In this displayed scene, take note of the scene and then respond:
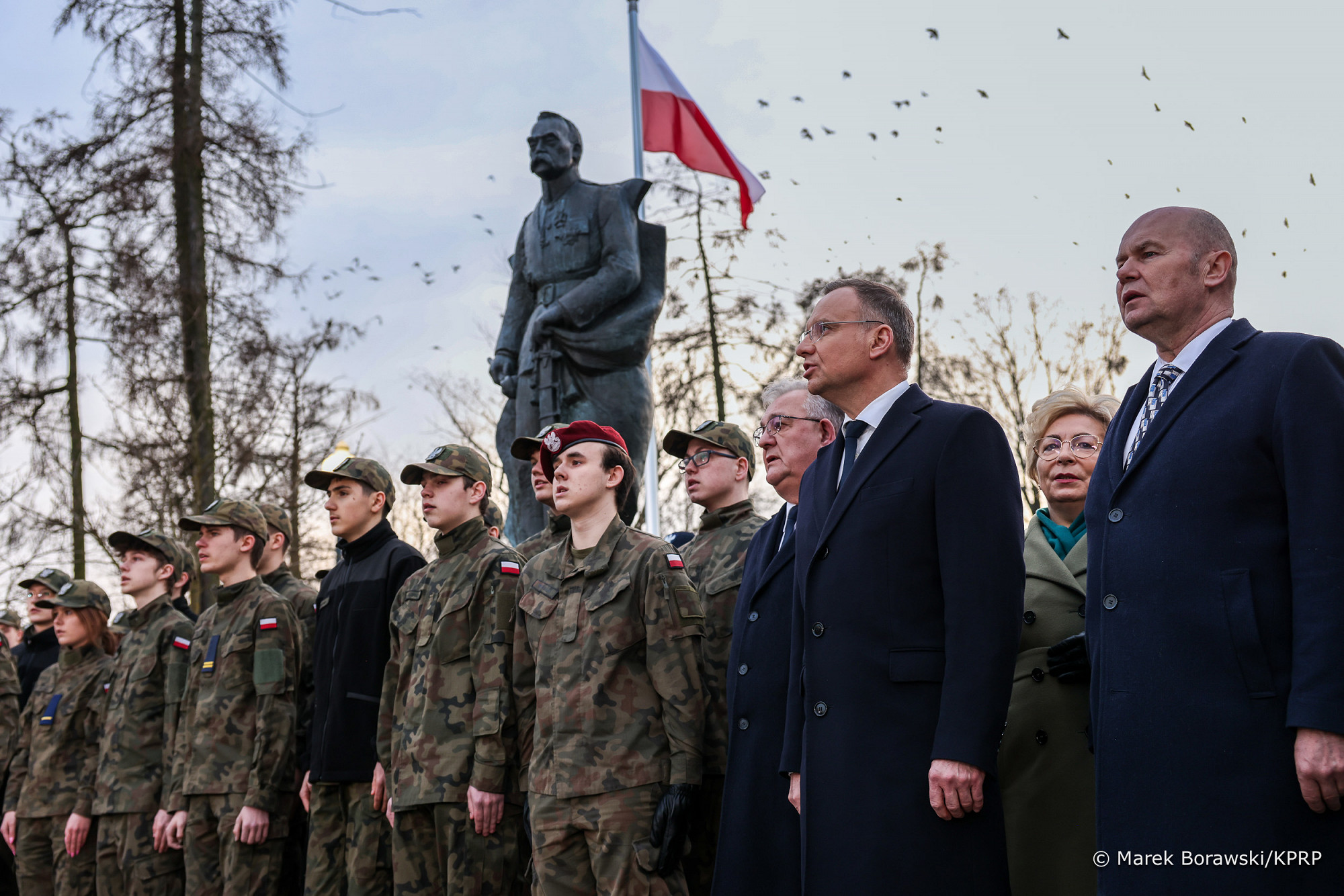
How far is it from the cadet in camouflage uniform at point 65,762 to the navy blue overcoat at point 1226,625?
7.20 metres

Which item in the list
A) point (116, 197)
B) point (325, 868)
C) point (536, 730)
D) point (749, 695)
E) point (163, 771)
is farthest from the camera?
point (116, 197)

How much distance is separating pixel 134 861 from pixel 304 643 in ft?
5.48

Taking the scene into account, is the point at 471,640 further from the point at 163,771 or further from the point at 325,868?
the point at 163,771

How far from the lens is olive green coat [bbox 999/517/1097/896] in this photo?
3.55 meters

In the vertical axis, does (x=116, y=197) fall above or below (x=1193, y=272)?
above

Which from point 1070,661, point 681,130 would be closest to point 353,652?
point 1070,661

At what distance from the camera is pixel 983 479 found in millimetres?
3199

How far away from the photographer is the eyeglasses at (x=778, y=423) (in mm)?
4953

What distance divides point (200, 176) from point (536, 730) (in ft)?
40.0

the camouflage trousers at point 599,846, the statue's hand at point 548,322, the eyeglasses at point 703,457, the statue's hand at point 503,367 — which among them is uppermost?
the statue's hand at point 548,322

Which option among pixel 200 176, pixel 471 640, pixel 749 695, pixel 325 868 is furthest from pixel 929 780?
pixel 200 176

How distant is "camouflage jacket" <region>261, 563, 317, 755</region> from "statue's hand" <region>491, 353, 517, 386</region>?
8.55 ft

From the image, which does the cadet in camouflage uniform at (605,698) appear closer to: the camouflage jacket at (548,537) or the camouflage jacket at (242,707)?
the camouflage jacket at (548,537)

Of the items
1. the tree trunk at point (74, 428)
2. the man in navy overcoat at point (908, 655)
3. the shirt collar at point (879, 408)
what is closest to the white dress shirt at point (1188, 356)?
the man in navy overcoat at point (908, 655)
